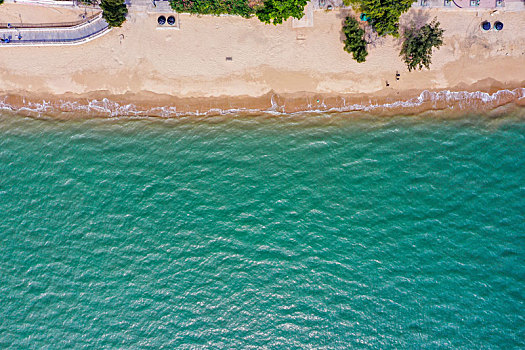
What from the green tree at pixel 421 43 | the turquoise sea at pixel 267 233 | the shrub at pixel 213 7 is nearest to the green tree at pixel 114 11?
the shrub at pixel 213 7

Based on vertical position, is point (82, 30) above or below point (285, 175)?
above

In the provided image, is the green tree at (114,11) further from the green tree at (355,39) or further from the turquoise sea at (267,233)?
the green tree at (355,39)

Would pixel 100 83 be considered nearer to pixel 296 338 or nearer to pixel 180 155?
pixel 180 155

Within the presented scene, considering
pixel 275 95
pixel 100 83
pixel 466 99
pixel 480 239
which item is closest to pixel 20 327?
pixel 100 83

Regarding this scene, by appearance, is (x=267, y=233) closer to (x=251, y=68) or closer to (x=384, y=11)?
(x=251, y=68)

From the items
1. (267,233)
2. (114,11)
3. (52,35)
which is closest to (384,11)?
(267,233)
